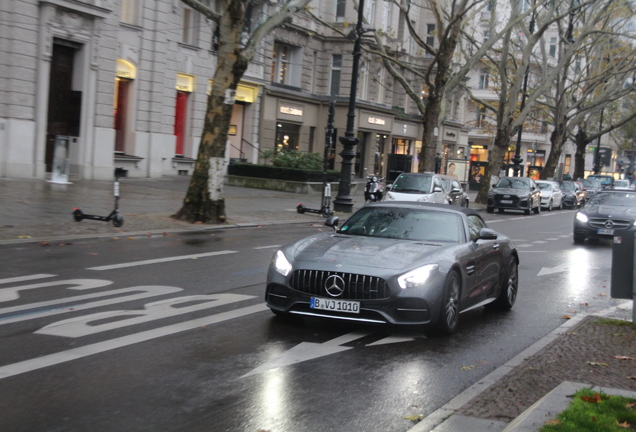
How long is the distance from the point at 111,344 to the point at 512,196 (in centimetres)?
3048

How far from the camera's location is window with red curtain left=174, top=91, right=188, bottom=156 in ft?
120

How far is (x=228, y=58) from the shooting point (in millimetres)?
18156

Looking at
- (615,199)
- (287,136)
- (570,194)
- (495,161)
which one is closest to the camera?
(615,199)

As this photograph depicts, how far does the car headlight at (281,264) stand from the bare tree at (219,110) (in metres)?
10.2

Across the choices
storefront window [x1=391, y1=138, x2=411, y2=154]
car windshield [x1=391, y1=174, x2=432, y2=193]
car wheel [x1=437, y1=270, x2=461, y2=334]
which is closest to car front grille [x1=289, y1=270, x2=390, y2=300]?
car wheel [x1=437, y1=270, x2=461, y2=334]

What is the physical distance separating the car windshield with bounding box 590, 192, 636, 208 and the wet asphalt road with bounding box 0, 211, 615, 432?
11089 mm

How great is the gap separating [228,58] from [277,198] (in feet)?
39.1

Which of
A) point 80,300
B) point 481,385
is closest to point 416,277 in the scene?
point 481,385

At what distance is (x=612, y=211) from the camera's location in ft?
71.4

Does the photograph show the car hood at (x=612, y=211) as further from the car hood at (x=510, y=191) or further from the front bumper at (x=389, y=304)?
the front bumper at (x=389, y=304)

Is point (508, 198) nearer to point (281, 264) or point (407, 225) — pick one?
point (407, 225)

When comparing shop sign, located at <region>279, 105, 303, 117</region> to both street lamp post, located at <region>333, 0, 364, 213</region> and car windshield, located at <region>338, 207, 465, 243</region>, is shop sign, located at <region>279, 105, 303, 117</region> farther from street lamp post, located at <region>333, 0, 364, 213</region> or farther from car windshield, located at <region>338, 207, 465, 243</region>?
car windshield, located at <region>338, 207, 465, 243</region>

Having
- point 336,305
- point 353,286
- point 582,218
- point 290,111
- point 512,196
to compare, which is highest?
point 290,111

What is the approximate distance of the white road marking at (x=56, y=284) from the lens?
8977 mm
